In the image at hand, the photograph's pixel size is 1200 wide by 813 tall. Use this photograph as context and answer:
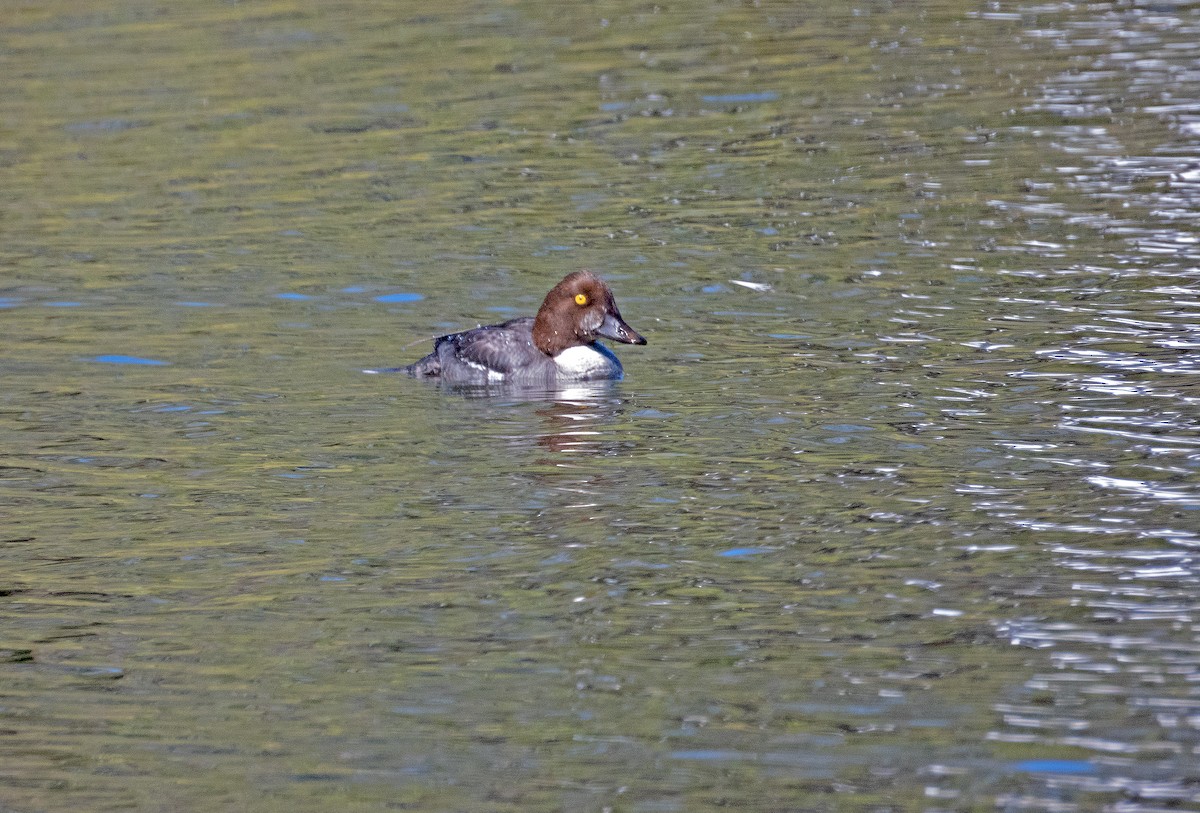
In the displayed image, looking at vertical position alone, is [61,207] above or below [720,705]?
above

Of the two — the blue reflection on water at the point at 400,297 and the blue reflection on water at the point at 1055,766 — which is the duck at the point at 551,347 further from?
the blue reflection on water at the point at 1055,766

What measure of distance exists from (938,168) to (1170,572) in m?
9.83

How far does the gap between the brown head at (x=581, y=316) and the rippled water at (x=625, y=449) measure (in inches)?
16.1

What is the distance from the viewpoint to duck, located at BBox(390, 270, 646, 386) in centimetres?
1228

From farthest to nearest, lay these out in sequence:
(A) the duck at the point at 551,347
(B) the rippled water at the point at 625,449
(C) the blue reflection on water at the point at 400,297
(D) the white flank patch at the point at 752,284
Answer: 1. (C) the blue reflection on water at the point at 400,297
2. (D) the white flank patch at the point at 752,284
3. (A) the duck at the point at 551,347
4. (B) the rippled water at the point at 625,449

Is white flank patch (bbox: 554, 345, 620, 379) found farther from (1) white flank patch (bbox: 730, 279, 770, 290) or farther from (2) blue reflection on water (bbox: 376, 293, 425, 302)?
(2) blue reflection on water (bbox: 376, 293, 425, 302)

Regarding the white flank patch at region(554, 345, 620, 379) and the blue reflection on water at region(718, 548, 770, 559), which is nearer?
the blue reflection on water at region(718, 548, 770, 559)

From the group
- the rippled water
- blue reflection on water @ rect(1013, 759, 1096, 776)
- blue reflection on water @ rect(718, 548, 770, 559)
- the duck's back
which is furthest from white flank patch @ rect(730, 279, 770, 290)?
blue reflection on water @ rect(1013, 759, 1096, 776)

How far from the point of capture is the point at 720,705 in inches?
282

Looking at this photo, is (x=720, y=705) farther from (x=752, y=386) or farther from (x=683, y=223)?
(x=683, y=223)

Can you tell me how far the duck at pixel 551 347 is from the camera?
40.3 ft

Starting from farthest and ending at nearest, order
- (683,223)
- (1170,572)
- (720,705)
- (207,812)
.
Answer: (683,223) → (1170,572) → (720,705) → (207,812)

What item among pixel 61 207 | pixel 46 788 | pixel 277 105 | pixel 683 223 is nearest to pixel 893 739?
pixel 46 788

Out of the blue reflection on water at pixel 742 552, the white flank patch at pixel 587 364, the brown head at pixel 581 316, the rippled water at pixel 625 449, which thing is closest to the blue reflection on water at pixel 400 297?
the rippled water at pixel 625 449
